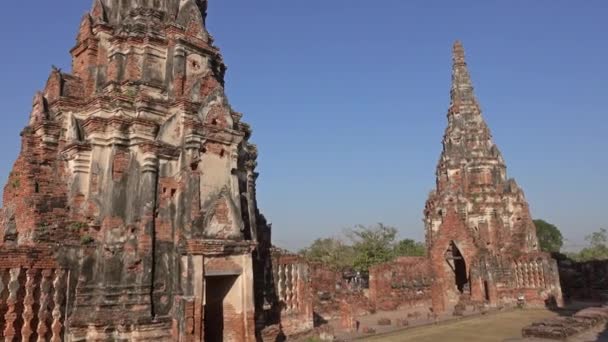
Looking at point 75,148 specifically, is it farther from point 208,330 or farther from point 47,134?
point 208,330

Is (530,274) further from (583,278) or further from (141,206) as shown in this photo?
(141,206)

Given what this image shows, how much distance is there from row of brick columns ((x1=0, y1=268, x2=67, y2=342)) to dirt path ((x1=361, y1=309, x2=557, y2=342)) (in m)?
9.18

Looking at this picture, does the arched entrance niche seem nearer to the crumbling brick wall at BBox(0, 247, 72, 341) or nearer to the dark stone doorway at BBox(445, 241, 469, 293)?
the dark stone doorway at BBox(445, 241, 469, 293)

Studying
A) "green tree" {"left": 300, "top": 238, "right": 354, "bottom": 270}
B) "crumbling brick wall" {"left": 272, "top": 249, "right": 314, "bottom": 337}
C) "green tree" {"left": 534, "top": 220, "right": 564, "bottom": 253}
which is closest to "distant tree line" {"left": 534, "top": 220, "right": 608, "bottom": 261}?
"green tree" {"left": 534, "top": 220, "right": 564, "bottom": 253}

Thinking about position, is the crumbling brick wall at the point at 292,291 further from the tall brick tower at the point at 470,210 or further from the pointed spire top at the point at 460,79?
the pointed spire top at the point at 460,79

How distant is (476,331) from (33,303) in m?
13.8

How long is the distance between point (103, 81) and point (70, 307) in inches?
227

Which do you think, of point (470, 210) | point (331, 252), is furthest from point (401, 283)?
point (331, 252)

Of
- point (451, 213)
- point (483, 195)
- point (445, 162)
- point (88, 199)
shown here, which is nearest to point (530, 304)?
point (451, 213)

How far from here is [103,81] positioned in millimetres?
12570

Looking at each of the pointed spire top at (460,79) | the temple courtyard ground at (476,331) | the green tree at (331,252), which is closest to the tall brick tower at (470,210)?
the pointed spire top at (460,79)

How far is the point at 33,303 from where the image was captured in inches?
348

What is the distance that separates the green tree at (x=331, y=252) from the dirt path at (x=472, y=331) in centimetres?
2222

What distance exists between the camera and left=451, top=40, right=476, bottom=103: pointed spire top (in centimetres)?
3512
